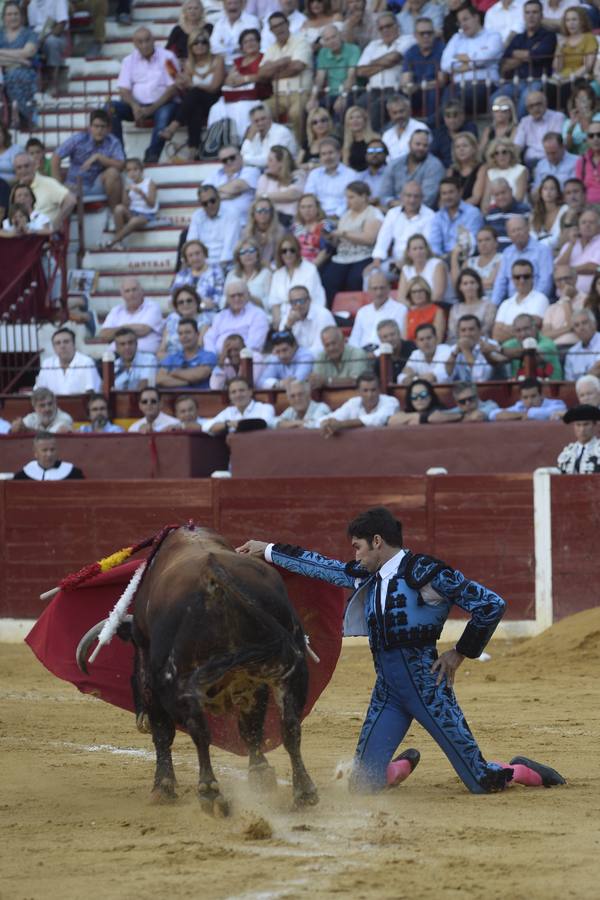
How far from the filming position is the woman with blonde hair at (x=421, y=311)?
10.6 meters

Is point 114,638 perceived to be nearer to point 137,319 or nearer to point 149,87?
point 137,319

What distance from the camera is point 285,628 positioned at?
4.66 meters

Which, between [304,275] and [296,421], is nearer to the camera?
[296,421]

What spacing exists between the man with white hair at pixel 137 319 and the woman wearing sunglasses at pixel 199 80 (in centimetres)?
237

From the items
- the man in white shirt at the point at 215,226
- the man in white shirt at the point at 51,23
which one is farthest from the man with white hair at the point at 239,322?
the man in white shirt at the point at 51,23

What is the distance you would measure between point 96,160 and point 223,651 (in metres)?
9.80

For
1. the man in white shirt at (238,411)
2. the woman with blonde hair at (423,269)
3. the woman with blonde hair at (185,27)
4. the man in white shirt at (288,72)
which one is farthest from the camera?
the woman with blonde hair at (185,27)

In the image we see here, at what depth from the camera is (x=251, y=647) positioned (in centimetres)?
455

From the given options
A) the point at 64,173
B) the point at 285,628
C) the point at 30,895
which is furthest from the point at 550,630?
the point at 64,173

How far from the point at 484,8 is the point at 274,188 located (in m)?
2.29

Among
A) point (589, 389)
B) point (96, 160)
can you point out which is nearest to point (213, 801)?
point (589, 389)

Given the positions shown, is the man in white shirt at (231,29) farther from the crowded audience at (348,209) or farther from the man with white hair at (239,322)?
the man with white hair at (239,322)

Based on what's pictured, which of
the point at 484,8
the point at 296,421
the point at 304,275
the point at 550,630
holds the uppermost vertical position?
the point at 484,8

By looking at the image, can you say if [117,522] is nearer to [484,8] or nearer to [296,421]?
[296,421]
